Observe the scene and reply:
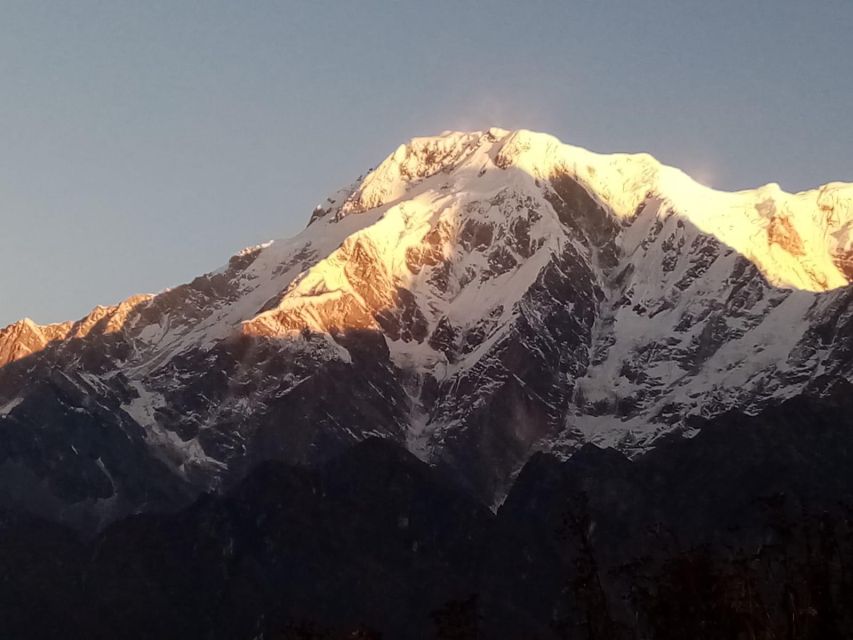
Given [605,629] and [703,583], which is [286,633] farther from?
[703,583]

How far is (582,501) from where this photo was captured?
163m

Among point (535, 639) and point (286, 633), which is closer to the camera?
point (286, 633)

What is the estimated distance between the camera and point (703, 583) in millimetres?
148000

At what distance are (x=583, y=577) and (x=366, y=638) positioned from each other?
19887 millimetres

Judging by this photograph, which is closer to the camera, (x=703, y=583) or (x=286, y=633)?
(x=703, y=583)

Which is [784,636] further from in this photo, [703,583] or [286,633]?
[286,633]

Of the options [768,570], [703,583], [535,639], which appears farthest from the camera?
[535,639]

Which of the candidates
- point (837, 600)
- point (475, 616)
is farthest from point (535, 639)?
point (837, 600)

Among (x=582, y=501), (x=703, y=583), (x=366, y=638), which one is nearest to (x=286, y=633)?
(x=366, y=638)

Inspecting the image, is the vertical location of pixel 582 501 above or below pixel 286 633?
above

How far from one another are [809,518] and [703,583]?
16335mm

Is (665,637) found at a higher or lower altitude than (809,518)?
lower

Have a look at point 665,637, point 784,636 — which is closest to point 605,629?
point 665,637

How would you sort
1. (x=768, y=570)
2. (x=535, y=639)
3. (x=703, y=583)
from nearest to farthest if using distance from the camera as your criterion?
(x=703, y=583) < (x=768, y=570) < (x=535, y=639)
